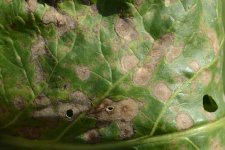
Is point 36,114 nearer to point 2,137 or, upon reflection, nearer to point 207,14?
point 2,137

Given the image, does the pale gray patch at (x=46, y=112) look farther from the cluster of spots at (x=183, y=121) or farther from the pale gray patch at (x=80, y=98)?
the cluster of spots at (x=183, y=121)

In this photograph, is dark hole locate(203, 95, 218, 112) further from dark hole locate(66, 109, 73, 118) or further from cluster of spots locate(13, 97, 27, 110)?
cluster of spots locate(13, 97, 27, 110)

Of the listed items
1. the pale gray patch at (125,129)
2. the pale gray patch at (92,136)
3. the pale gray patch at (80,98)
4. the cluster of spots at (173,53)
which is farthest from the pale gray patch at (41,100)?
the cluster of spots at (173,53)

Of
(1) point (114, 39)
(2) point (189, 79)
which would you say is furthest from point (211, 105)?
(1) point (114, 39)

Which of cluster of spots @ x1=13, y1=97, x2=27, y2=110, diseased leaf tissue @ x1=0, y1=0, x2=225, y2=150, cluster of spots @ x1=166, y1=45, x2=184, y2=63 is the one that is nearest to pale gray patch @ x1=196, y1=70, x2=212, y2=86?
diseased leaf tissue @ x1=0, y1=0, x2=225, y2=150

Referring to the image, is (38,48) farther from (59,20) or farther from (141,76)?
(141,76)


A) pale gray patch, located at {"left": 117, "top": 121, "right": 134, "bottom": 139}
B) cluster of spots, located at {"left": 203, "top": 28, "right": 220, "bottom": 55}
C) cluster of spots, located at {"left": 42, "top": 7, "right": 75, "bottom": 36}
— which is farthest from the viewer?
cluster of spots, located at {"left": 203, "top": 28, "right": 220, "bottom": 55}

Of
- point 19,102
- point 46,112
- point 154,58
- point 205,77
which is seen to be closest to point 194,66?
point 205,77

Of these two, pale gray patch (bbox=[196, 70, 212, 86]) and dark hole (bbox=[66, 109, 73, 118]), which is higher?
pale gray patch (bbox=[196, 70, 212, 86])
